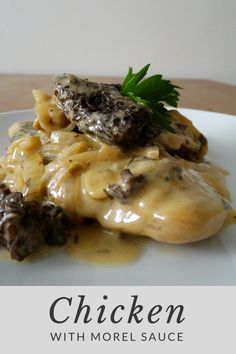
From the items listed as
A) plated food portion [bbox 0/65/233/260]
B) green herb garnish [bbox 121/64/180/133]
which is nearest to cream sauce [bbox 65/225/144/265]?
plated food portion [bbox 0/65/233/260]

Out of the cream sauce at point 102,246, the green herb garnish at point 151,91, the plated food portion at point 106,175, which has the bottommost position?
the cream sauce at point 102,246

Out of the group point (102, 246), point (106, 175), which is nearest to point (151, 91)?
point (106, 175)

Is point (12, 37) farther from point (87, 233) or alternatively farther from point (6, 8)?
point (87, 233)

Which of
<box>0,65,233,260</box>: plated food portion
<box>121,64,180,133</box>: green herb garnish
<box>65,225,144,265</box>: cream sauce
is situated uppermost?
<box>121,64,180,133</box>: green herb garnish

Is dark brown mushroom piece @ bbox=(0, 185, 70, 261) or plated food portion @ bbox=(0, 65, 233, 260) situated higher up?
plated food portion @ bbox=(0, 65, 233, 260)

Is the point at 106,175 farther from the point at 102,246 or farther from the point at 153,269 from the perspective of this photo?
the point at 153,269

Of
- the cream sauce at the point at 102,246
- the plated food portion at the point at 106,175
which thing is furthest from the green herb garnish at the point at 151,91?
the cream sauce at the point at 102,246

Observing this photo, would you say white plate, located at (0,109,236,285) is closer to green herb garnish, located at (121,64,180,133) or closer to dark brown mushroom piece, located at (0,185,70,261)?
dark brown mushroom piece, located at (0,185,70,261)

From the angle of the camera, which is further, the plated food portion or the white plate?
Answer: the plated food portion

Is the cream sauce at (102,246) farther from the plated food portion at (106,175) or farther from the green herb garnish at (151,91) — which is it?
the green herb garnish at (151,91)
